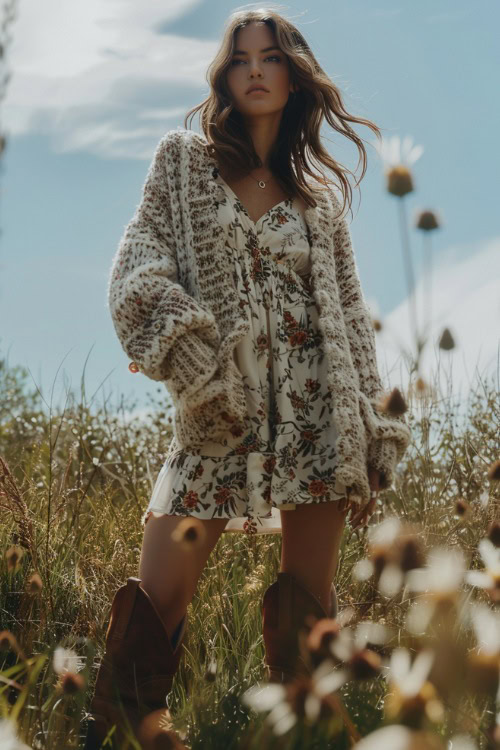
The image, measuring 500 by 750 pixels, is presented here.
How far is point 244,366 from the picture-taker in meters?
2.44

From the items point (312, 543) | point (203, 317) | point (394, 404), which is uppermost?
point (203, 317)

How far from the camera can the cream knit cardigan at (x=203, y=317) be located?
2.24 m

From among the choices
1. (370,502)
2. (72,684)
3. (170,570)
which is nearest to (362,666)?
(72,684)

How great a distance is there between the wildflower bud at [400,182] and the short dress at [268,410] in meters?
1.00

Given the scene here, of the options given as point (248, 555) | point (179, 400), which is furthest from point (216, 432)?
point (248, 555)

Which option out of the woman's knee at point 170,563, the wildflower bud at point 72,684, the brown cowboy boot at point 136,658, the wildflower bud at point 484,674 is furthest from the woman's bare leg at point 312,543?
the wildflower bud at point 484,674

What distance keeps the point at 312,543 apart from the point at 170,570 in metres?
0.43

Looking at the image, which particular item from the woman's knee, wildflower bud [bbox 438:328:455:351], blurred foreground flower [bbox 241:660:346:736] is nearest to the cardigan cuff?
the woman's knee

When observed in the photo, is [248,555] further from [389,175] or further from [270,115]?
[389,175]

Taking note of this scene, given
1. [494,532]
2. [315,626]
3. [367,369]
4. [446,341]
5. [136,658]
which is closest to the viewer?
[315,626]

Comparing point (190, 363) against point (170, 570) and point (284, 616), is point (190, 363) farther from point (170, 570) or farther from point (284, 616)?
point (284, 616)

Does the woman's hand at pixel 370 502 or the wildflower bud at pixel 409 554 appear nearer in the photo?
the wildflower bud at pixel 409 554

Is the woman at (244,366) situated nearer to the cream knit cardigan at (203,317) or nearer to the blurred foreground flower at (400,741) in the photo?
the cream knit cardigan at (203,317)

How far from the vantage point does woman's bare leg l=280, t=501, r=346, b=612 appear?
2.45 meters
